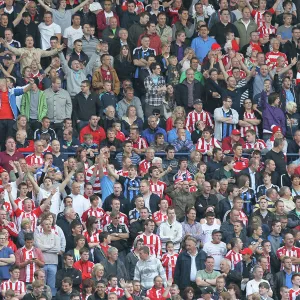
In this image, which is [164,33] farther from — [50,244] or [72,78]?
[50,244]

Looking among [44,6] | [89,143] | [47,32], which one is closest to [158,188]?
[89,143]

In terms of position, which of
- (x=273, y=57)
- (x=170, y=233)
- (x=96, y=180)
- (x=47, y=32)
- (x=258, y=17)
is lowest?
(x=170, y=233)

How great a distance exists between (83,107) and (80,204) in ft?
11.4

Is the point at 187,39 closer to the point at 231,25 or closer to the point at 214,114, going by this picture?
the point at 231,25

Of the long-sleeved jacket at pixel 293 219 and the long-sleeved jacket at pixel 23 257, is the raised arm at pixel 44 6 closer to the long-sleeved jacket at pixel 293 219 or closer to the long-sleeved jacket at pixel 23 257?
the long-sleeved jacket at pixel 293 219

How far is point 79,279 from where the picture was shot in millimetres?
29219

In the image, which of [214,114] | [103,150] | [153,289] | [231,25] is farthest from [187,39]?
[153,289]

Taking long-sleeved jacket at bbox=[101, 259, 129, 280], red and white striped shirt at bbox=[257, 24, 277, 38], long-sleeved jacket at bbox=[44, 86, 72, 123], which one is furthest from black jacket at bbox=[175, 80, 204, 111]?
long-sleeved jacket at bbox=[101, 259, 129, 280]

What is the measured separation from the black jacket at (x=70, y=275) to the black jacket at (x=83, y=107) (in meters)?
5.43

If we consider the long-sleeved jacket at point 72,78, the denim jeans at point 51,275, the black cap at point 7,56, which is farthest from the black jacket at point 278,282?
the black cap at point 7,56

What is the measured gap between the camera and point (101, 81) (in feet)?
114

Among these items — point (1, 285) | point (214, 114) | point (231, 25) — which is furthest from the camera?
point (231, 25)

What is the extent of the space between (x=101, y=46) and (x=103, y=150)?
4.00 metres

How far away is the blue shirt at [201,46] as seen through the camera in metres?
36.3
